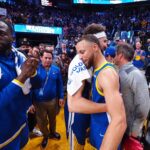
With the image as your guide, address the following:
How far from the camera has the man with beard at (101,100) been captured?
1587mm

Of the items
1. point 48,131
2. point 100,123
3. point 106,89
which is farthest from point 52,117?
point 106,89

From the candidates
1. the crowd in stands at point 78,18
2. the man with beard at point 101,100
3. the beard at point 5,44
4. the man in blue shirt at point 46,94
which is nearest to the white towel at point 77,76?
the man with beard at point 101,100

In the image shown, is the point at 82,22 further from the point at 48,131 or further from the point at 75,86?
the point at 75,86

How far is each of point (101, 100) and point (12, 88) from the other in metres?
0.64

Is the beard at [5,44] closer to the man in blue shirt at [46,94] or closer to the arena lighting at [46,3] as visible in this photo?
the man in blue shirt at [46,94]

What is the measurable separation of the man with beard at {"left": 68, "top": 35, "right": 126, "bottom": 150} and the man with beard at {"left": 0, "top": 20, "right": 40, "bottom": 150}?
36cm

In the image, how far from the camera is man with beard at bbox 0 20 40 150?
1.58 metres

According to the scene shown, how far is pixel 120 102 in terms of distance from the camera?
5.46ft

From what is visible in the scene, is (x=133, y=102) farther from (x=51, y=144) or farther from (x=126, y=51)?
(x=51, y=144)

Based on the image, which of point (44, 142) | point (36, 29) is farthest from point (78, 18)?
point (44, 142)

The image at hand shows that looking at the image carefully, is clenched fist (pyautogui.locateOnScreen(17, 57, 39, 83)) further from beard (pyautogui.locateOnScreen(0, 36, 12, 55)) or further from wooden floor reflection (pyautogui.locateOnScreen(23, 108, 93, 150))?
wooden floor reflection (pyautogui.locateOnScreen(23, 108, 93, 150))

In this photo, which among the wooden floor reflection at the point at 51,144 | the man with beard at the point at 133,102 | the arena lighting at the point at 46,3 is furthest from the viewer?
the arena lighting at the point at 46,3

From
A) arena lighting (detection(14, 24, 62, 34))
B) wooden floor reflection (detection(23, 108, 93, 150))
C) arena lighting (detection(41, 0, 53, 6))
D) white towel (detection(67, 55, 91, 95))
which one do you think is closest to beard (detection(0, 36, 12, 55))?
white towel (detection(67, 55, 91, 95))

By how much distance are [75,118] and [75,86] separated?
0.69m
